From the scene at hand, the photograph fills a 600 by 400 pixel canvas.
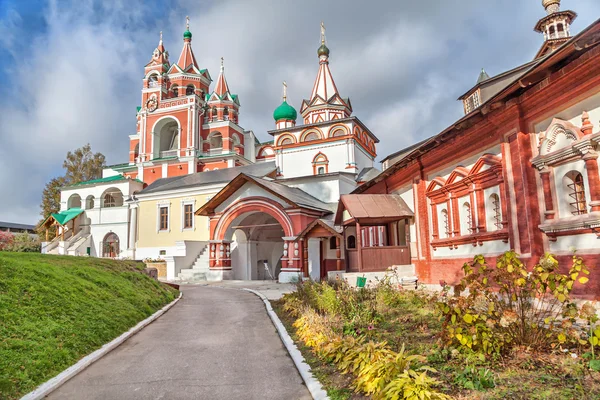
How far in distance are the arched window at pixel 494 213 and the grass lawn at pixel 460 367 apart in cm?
364

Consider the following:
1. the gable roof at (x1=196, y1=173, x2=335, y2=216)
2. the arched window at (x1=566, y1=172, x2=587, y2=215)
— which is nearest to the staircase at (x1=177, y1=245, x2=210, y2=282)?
the gable roof at (x1=196, y1=173, x2=335, y2=216)

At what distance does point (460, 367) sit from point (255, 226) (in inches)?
779

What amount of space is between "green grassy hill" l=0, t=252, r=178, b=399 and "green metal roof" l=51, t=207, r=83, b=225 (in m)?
31.5

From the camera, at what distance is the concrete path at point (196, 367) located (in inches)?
189

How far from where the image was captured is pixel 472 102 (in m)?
19.6

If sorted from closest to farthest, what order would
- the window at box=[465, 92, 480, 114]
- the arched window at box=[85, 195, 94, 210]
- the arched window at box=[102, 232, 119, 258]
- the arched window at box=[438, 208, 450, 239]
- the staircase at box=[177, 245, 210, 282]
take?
the arched window at box=[438, 208, 450, 239] < the window at box=[465, 92, 480, 114] < the staircase at box=[177, 245, 210, 282] < the arched window at box=[102, 232, 119, 258] < the arched window at box=[85, 195, 94, 210]

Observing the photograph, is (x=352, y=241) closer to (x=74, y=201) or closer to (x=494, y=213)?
(x=494, y=213)

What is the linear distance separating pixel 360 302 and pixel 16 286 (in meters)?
6.29

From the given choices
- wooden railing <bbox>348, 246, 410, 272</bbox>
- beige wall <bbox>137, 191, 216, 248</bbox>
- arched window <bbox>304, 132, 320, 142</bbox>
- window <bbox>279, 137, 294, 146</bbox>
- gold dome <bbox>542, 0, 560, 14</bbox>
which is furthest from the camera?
window <bbox>279, 137, 294, 146</bbox>

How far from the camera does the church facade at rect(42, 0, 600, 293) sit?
24.3 feet

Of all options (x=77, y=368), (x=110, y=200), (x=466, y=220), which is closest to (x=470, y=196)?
(x=466, y=220)

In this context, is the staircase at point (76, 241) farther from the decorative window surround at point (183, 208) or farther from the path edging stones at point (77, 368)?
the path edging stones at point (77, 368)

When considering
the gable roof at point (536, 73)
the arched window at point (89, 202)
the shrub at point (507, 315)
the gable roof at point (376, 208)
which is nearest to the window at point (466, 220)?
the gable roof at point (536, 73)

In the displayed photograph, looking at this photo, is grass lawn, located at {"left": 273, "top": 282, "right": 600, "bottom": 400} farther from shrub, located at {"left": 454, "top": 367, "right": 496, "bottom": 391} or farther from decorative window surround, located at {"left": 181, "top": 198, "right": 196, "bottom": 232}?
decorative window surround, located at {"left": 181, "top": 198, "right": 196, "bottom": 232}
